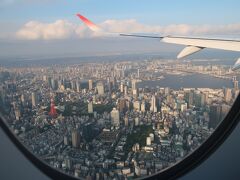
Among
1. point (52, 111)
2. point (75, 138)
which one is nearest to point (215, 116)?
point (75, 138)

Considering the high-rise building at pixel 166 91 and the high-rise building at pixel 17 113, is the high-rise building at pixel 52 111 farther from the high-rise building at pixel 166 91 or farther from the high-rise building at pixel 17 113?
the high-rise building at pixel 166 91

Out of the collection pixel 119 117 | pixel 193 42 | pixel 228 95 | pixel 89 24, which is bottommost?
pixel 119 117

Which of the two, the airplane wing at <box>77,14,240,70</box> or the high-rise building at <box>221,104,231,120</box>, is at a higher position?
the airplane wing at <box>77,14,240,70</box>

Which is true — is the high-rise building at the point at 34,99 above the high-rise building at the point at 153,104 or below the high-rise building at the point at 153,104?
above

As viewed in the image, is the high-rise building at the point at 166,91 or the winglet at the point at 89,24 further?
the high-rise building at the point at 166,91

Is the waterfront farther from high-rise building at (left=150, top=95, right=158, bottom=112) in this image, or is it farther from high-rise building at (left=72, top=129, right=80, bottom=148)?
high-rise building at (left=72, top=129, right=80, bottom=148)

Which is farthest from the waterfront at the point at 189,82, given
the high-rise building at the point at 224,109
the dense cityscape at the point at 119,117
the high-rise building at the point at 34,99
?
the high-rise building at the point at 34,99

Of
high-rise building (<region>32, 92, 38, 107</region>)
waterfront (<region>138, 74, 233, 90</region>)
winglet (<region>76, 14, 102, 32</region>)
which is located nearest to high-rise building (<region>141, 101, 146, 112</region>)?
waterfront (<region>138, 74, 233, 90</region>)

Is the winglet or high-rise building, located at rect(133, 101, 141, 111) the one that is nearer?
the winglet

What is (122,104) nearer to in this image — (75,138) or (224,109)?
(75,138)
